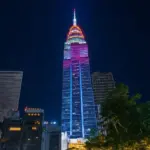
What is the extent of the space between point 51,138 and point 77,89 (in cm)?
6295

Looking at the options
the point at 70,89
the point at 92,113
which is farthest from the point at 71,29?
the point at 92,113

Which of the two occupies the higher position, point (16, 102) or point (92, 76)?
point (92, 76)

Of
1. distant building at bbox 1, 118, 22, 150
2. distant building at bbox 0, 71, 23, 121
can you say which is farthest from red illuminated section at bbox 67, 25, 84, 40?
distant building at bbox 1, 118, 22, 150

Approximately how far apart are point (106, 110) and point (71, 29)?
533 ft

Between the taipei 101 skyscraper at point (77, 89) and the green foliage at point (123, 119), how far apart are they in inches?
4400

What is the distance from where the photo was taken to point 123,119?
88.1 ft

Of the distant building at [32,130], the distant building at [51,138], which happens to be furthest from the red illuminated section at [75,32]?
the distant building at [51,138]

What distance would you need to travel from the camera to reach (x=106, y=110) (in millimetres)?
27969

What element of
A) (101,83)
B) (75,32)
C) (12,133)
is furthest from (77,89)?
(12,133)

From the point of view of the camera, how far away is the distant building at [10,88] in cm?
12594

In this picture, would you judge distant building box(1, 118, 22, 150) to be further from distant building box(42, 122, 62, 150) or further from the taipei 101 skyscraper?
the taipei 101 skyscraper

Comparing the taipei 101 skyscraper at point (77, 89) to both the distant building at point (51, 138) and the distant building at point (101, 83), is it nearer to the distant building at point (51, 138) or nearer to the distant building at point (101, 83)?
the distant building at point (101, 83)

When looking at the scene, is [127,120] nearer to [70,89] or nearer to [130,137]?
[130,137]

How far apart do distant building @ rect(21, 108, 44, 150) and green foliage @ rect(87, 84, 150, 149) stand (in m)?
64.5
